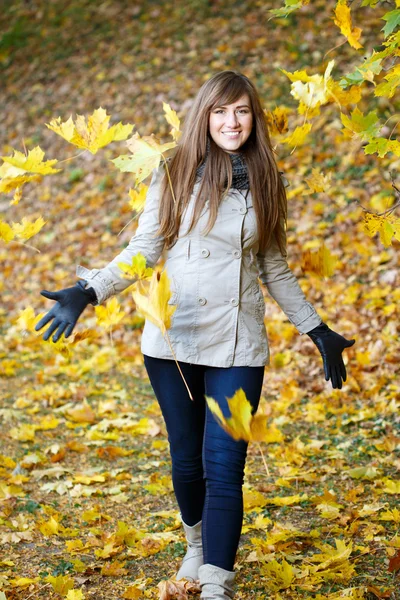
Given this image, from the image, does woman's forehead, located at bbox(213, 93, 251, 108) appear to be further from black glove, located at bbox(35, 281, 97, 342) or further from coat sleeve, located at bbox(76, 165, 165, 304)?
black glove, located at bbox(35, 281, 97, 342)

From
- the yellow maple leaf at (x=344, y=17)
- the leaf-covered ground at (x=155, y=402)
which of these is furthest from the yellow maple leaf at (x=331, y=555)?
the yellow maple leaf at (x=344, y=17)

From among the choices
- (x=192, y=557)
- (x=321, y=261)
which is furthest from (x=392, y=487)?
(x=321, y=261)

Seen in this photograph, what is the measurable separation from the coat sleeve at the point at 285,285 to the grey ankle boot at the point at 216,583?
2.83 ft

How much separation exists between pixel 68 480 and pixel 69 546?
0.81 m

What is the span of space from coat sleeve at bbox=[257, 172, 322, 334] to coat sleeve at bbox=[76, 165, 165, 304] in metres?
0.39

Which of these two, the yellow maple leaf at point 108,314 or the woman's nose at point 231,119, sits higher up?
the woman's nose at point 231,119

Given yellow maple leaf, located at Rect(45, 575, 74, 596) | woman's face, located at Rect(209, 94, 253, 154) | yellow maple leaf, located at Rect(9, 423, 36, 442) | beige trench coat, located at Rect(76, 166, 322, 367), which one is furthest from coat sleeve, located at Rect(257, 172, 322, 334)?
yellow maple leaf, located at Rect(9, 423, 36, 442)

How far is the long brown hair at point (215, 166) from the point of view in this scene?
2.35 metres

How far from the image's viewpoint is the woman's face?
7.73ft

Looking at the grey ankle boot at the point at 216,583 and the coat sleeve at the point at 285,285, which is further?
the coat sleeve at the point at 285,285

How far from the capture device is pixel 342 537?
9.35 feet

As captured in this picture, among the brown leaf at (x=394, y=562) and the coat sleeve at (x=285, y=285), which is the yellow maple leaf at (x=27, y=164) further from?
the brown leaf at (x=394, y=562)

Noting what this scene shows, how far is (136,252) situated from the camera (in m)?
2.36

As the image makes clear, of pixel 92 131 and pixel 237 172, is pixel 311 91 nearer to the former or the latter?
pixel 237 172
